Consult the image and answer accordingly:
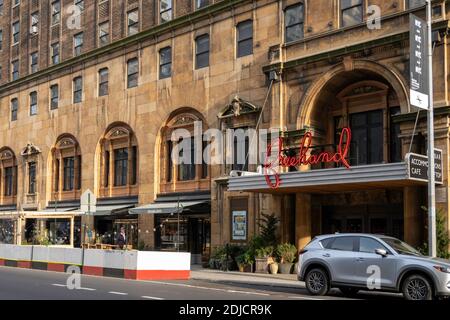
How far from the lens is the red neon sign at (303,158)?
967 inches

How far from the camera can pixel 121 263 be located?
2417 cm

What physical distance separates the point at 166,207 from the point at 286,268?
8324 millimetres

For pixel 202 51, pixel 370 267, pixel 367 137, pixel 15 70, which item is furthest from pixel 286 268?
pixel 15 70

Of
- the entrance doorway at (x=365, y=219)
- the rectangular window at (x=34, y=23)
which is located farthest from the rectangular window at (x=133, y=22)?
the entrance doorway at (x=365, y=219)

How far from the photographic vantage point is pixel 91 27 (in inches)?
1679

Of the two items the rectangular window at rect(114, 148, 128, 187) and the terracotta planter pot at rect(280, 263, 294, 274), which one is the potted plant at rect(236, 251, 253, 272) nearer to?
the terracotta planter pot at rect(280, 263, 294, 274)

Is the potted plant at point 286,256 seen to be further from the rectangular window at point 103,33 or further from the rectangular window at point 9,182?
the rectangular window at point 9,182

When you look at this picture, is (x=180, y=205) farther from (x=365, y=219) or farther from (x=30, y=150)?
(x=30, y=150)

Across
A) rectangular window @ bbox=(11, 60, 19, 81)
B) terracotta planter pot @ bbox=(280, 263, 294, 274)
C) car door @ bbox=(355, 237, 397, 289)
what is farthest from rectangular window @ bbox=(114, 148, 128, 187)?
car door @ bbox=(355, 237, 397, 289)

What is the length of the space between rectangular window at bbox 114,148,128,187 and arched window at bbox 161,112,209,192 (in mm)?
3760

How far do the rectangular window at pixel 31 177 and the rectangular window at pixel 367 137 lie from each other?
26.5 m

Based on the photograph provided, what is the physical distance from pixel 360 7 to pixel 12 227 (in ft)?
64.9
